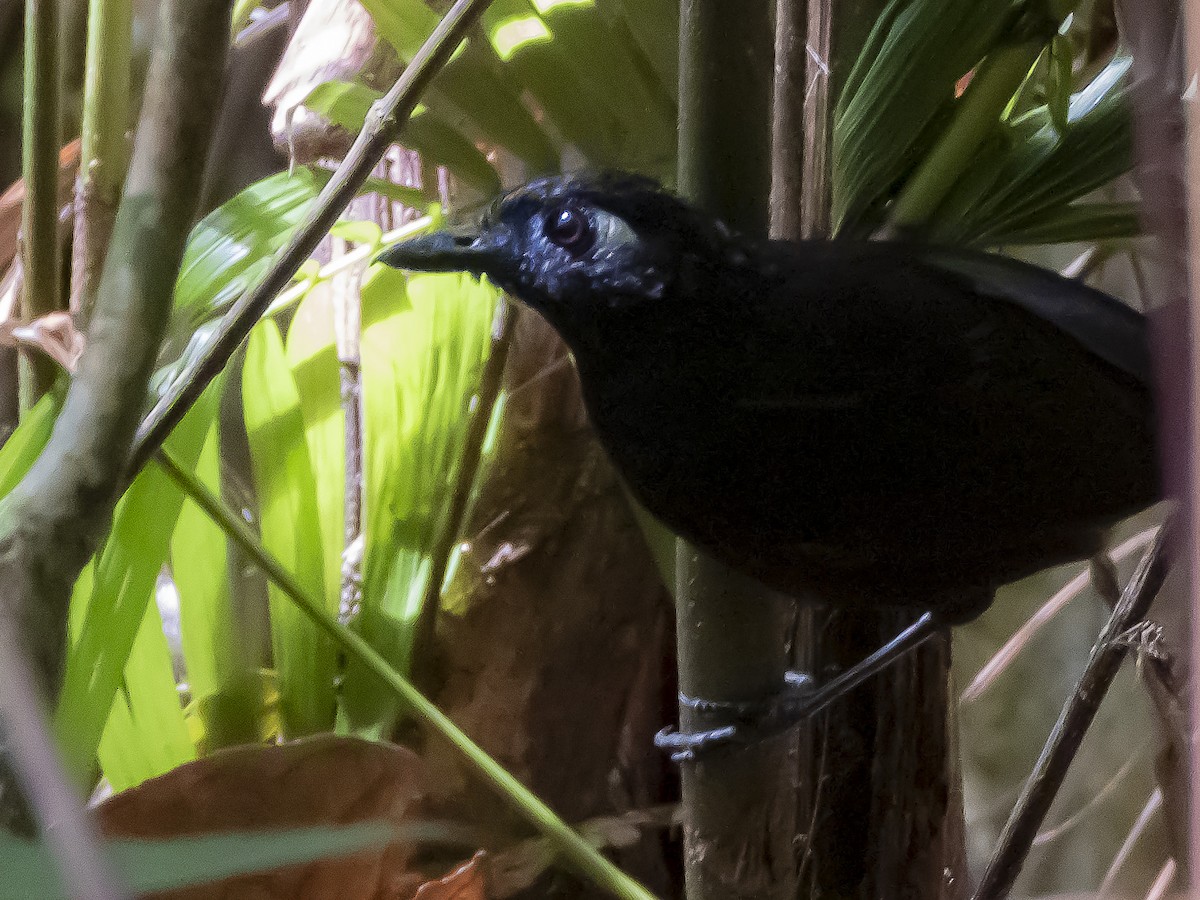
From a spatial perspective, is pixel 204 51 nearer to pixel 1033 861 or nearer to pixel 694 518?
pixel 694 518

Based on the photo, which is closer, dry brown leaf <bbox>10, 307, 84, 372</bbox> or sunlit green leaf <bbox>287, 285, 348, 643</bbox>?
dry brown leaf <bbox>10, 307, 84, 372</bbox>

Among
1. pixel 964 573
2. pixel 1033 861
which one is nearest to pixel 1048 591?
pixel 1033 861

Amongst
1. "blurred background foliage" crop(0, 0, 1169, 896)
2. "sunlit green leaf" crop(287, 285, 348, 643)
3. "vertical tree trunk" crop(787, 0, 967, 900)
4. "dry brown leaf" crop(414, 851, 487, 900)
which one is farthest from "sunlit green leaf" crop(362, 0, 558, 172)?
"dry brown leaf" crop(414, 851, 487, 900)

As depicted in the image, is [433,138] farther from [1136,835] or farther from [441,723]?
[1136,835]

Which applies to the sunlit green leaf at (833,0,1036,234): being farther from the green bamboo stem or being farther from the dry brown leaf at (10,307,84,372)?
the dry brown leaf at (10,307,84,372)

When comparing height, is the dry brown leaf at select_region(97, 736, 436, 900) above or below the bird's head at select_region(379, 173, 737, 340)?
below

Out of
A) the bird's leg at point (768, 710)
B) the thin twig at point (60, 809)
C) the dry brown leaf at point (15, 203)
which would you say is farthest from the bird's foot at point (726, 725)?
the dry brown leaf at point (15, 203)
